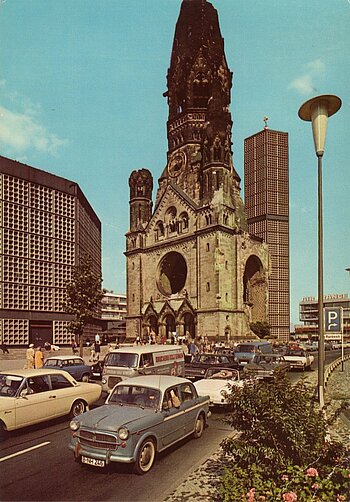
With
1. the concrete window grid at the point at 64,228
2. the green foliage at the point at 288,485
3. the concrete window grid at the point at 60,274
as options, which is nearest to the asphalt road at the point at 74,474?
the green foliage at the point at 288,485

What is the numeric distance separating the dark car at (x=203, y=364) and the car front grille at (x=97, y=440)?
9.37 meters

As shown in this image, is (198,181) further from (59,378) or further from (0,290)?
(59,378)

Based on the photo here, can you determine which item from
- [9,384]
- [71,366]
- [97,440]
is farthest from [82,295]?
[97,440]

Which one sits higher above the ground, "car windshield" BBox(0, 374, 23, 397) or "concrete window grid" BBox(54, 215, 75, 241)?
"concrete window grid" BBox(54, 215, 75, 241)

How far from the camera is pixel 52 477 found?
7008 mm

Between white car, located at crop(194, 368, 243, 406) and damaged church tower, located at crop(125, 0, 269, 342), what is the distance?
115 ft

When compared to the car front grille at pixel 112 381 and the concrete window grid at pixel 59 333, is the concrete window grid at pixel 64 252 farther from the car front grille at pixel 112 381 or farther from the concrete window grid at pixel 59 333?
the car front grille at pixel 112 381

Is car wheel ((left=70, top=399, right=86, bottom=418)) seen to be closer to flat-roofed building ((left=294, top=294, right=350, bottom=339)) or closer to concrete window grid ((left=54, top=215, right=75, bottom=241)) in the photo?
concrete window grid ((left=54, top=215, right=75, bottom=241))

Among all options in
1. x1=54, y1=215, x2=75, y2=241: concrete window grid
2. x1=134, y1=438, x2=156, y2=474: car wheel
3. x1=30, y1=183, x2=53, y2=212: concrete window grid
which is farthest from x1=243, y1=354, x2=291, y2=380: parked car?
x1=30, y1=183, x2=53, y2=212: concrete window grid

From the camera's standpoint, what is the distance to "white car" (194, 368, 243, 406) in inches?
476

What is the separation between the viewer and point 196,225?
54.3 metres

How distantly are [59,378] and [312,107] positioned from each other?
8885mm

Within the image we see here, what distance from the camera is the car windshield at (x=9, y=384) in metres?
9.48

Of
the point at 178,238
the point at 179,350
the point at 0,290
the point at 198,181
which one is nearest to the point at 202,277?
the point at 178,238
